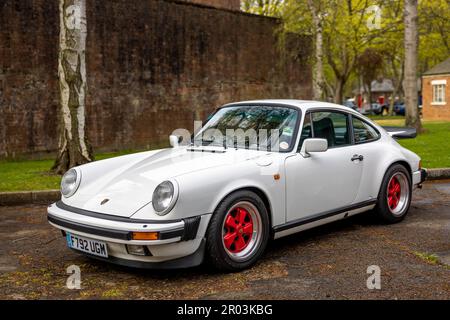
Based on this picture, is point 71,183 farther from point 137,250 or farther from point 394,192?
point 394,192

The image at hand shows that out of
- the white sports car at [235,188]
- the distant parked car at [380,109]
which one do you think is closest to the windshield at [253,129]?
the white sports car at [235,188]

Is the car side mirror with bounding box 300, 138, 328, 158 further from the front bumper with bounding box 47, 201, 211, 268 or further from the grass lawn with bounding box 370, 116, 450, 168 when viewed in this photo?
the grass lawn with bounding box 370, 116, 450, 168

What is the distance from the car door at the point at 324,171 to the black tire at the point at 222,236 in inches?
14.4

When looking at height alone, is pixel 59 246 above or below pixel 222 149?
below

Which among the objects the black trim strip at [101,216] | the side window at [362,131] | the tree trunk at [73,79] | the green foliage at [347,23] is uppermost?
the green foliage at [347,23]

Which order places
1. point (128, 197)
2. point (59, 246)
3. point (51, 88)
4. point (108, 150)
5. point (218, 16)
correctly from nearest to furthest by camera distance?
point (128, 197) < point (59, 246) < point (51, 88) < point (108, 150) < point (218, 16)

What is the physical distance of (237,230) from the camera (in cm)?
430

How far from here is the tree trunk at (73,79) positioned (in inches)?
353

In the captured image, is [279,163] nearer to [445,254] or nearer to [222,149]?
Result: [222,149]

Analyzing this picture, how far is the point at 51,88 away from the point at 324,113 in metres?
9.52

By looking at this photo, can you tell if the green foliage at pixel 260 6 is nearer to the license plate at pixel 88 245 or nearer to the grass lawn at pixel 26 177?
the grass lawn at pixel 26 177

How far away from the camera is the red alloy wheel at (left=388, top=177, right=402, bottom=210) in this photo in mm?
6016
